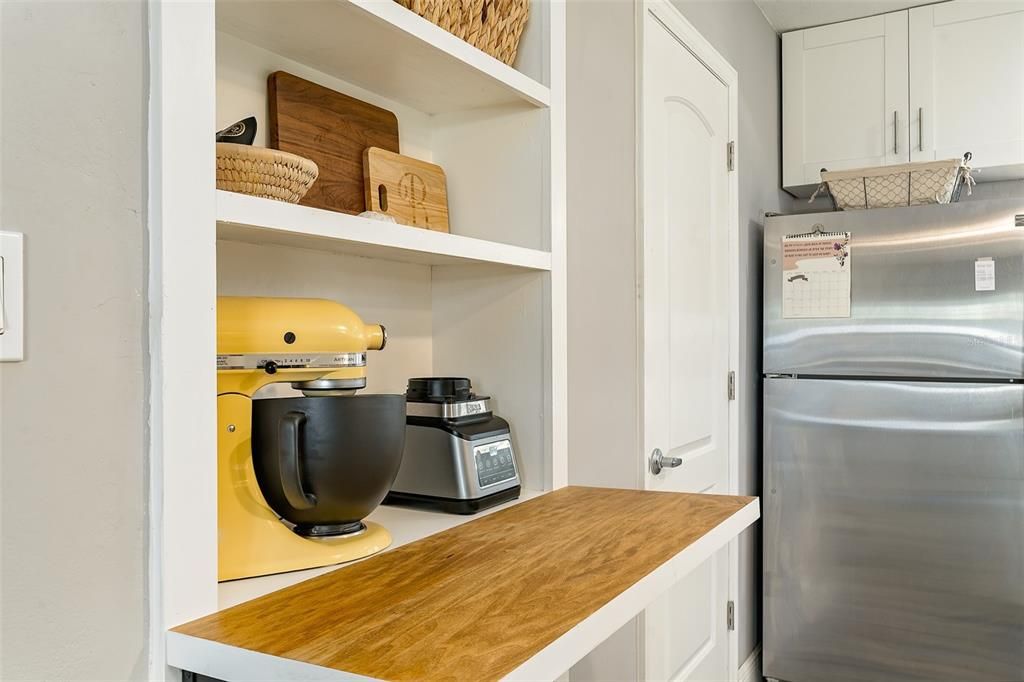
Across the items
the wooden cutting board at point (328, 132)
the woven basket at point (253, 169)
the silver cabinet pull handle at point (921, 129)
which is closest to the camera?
the woven basket at point (253, 169)

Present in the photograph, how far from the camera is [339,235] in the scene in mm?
894

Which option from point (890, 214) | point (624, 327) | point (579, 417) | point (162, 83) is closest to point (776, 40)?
point (890, 214)

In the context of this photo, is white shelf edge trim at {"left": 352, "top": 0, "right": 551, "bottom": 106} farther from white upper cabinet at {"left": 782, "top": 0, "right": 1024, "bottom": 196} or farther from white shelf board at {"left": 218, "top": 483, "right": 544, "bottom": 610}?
white upper cabinet at {"left": 782, "top": 0, "right": 1024, "bottom": 196}

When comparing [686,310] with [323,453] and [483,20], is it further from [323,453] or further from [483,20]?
[323,453]

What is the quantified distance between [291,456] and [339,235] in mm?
257

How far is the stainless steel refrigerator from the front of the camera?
2305 millimetres

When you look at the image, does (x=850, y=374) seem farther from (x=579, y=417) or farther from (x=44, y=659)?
(x=44, y=659)

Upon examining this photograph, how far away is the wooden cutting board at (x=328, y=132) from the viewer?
→ 3.56 ft

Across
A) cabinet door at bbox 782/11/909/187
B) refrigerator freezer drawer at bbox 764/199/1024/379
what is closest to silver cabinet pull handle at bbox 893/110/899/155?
cabinet door at bbox 782/11/909/187

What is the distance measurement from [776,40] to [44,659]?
3125mm

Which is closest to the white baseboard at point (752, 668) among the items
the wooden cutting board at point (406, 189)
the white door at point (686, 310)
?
the white door at point (686, 310)

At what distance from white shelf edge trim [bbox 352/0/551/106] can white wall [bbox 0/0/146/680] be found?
0.32 m

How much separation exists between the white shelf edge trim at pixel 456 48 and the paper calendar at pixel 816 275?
1.57 metres

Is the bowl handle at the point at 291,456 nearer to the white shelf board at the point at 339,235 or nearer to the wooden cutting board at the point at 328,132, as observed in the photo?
the white shelf board at the point at 339,235
